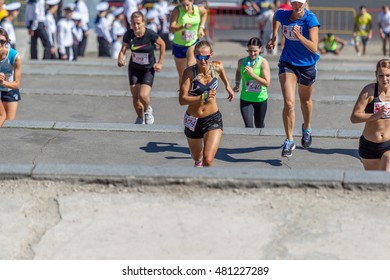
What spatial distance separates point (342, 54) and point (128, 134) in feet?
54.7

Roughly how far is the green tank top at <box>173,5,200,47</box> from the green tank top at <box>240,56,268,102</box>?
2566 millimetres

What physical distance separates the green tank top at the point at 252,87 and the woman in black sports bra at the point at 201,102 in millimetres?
2048

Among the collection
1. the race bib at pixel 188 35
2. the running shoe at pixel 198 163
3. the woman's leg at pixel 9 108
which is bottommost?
the running shoe at pixel 198 163

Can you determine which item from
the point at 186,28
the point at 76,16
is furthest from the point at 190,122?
the point at 76,16

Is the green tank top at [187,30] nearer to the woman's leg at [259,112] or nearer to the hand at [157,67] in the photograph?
the hand at [157,67]

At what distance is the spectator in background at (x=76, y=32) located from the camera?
957 inches

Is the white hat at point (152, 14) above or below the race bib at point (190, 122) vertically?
below

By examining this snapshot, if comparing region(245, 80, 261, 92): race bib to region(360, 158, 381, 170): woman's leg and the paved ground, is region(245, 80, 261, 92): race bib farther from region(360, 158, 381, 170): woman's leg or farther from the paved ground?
region(360, 158, 381, 170): woman's leg

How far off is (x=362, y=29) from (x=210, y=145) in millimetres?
19415

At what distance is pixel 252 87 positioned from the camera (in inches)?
502

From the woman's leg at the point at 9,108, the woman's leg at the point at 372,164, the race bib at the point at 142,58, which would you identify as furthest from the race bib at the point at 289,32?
the woman's leg at the point at 9,108

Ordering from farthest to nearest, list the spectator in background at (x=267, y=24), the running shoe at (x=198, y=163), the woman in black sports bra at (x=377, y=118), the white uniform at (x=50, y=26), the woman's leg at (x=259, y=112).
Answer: the spectator in background at (x=267, y=24) → the white uniform at (x=50, y=26) → the woman's leg at (x=259, y=112) → the running shoe at (x=198, y=163) → the woman in black sports bra at (x=377, y=118)

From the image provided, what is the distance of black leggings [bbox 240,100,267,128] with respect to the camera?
509 inches
